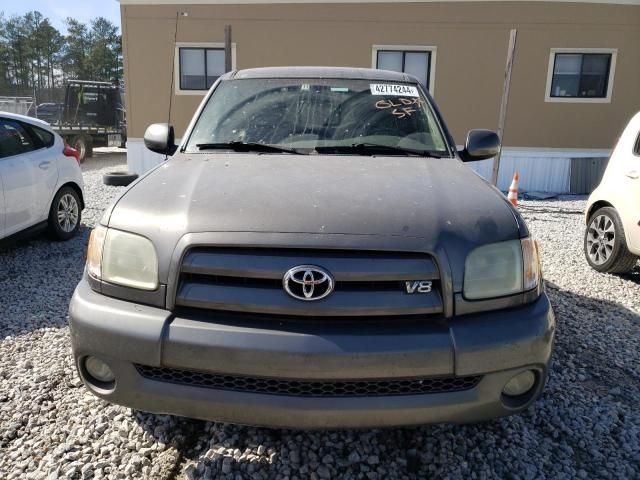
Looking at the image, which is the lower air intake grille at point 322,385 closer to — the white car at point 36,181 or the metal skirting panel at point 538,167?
the white car at point 36,181

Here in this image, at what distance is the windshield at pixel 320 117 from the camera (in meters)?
3.01

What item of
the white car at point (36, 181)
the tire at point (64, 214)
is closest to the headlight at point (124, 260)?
the white car at point (36, 181)

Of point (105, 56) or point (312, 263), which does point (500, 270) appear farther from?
point (105, 56)

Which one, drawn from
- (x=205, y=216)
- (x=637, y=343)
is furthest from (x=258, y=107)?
(x=637, y=343)

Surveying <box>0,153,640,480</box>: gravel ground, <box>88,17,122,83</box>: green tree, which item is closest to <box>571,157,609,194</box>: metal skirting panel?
<box>0,153,640,480</box>: gravel ground

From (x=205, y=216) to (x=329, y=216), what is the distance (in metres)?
0.49

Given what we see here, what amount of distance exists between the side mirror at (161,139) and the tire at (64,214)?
3.24 meters

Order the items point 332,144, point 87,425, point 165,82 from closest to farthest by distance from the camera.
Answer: point 87,425, point 332,144, point 165,82

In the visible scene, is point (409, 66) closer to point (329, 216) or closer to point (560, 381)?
point (560, 381)

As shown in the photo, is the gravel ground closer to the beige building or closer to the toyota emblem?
the toyota emblem

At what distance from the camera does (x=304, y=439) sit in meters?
2.38

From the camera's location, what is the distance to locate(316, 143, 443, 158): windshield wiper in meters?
2.93

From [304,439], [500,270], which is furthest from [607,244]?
[304,439]

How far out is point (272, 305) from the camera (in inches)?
70.7
